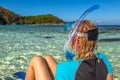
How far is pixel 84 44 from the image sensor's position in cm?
401

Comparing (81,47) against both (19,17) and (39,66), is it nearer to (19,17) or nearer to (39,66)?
(39,66)

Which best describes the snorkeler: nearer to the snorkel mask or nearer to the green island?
the snorkel mask

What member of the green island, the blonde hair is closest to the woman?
the blonde hair

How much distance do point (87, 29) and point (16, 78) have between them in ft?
14.4

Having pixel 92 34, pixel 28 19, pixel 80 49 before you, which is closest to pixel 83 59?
pixel 80 49

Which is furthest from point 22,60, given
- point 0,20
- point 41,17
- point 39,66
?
point 41,17

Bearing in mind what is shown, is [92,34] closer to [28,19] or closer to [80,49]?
[80,49]

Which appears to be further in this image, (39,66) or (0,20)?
(0,20)

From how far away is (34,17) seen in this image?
170 m

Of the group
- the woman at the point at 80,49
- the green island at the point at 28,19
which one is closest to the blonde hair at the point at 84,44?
the woman at the point at 80,49

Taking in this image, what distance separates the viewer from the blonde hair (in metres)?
4.02

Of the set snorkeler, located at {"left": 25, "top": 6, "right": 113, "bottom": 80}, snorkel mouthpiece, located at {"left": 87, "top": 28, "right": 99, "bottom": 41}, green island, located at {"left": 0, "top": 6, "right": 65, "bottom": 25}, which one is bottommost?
green island, located at {"left": 0, "top": 6, "right": 65, "bottom": 25}

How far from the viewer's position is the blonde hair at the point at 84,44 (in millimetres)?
4020

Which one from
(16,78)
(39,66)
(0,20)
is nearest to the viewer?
(39,66)
